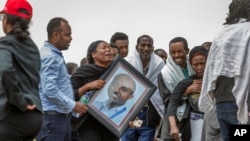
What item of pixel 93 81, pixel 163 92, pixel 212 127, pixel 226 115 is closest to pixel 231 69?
pixel 226 115

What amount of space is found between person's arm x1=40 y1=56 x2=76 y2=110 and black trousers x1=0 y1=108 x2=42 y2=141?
105 cm

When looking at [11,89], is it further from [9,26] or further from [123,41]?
[123,41]

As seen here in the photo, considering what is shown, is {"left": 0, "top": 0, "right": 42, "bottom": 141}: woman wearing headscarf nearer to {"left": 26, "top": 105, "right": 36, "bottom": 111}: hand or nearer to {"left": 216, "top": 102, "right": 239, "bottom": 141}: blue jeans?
{"left": 26, "top": 105, "right": 36, "bottom": 111}: hand

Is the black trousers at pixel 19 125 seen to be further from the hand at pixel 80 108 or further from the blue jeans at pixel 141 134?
the blue jeans at pixel 141 134

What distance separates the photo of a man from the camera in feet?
17.7

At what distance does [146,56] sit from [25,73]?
351cm

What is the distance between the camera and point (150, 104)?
695 centimetres

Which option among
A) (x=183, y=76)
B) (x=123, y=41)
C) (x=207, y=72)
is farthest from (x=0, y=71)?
(x=123, y=41)

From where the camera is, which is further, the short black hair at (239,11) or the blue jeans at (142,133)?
the blue jeans at (142,133)

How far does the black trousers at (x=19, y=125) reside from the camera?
3720 millimetres

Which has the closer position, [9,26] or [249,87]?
[9,26]

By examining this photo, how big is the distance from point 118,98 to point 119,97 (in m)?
0.01

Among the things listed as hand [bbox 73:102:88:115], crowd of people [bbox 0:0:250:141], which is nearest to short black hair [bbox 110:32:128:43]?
crowd of people [bbox 0:0:250:141]

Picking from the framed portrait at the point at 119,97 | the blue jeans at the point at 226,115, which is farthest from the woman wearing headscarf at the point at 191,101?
the blue jeans at the point at 226,115
